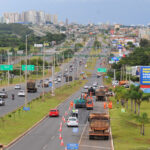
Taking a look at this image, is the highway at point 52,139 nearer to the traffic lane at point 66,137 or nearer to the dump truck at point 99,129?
the traffic lane at point 66,137

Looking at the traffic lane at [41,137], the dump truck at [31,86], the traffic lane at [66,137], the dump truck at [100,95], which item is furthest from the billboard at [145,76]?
the traffic lane at [41,137]

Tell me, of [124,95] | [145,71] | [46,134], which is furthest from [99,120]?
[145,71]

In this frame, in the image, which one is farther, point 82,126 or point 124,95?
point 124,95

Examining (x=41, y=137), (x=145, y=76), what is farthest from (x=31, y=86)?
(x=41, y=137)

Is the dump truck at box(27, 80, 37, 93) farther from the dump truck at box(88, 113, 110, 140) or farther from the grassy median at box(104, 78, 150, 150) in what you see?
the dump truck at box(88, 113, 110, 140)

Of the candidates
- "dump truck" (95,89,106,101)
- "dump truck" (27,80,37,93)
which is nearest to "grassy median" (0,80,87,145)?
"dump truck" (95,89,106,101)

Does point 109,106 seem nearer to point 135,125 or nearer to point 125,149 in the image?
point 135,125
